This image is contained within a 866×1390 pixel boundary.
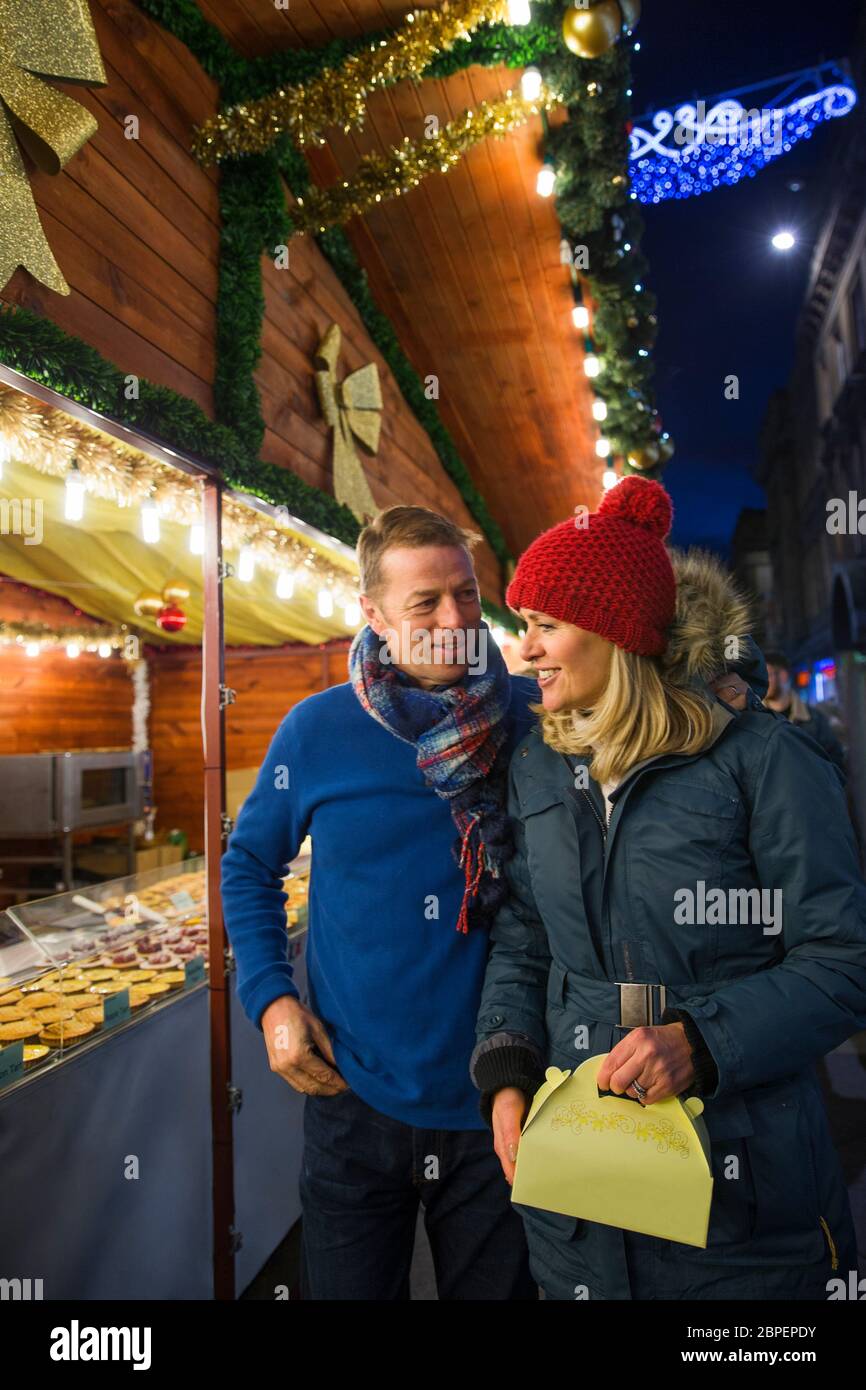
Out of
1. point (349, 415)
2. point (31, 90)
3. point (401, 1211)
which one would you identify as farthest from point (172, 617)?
point (401, 1211)

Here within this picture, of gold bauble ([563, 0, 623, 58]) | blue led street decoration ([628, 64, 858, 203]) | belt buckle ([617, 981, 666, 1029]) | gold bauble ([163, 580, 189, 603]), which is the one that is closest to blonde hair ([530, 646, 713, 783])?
belt buckle ([617, 981, 666, 1029])

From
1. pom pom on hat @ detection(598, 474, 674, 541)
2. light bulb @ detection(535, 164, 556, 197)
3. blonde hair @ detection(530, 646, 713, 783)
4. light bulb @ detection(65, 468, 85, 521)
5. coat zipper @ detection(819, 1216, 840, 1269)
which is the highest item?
light bulb @ detection(535, 164, 556, 197)

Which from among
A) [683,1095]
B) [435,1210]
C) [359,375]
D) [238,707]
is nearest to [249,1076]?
[435,1210]

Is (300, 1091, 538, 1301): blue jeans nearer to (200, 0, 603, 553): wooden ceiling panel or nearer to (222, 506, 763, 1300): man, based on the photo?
(222, 506, 763, 1300): man

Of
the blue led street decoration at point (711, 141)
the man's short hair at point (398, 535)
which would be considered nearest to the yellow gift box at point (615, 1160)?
the man's short hair at point (398, 535)

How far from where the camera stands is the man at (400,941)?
5.75 ft

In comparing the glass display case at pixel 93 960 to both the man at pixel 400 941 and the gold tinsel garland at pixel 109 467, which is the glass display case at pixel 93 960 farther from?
the gold tinsel garland at pixel 109 467

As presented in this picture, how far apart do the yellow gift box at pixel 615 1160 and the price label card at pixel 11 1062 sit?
144cm

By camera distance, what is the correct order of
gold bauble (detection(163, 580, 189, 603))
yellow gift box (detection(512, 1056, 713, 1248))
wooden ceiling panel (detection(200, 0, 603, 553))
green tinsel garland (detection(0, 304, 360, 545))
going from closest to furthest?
yellow gift box (detection(512, 1056, 713, 1248))
green tinsel garland (detection(0, 304, 360, 545))
wooden ceiling panel (detection(200, 0, 603, 553))
gold bauble (detection(163, 580, 189, 603))

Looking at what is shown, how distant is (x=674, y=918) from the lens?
1.40m

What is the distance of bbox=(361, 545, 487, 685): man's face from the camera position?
73.3 inches

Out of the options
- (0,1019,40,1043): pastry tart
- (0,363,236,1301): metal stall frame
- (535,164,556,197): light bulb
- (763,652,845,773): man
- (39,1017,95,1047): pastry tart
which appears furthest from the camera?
(763,652,845,773): man

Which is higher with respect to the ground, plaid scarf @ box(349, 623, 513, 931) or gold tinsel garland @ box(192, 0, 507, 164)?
gold tinsel garland @ box(192, 0, 507, 164)

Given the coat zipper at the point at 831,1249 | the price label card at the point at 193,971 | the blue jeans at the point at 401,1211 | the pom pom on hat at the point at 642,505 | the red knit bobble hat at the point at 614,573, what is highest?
the pom pom on hat at the point at 642,505
